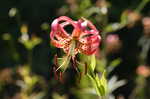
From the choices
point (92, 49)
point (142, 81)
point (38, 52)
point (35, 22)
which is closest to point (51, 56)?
point (38, 52)

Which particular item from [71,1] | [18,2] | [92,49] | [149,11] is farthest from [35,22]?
[92,49]

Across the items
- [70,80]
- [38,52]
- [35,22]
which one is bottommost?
[70,80]

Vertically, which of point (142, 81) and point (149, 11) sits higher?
point (149, 11)

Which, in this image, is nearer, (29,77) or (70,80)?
(29,77)

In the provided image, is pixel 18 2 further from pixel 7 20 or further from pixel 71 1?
pixel 71 1

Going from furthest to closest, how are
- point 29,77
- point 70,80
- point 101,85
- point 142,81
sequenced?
point 70,80 < point 142,81 < point 29,77 < point 101,85

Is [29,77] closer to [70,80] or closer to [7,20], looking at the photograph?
[70,80]

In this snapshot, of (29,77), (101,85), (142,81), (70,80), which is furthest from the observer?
(70,80)
